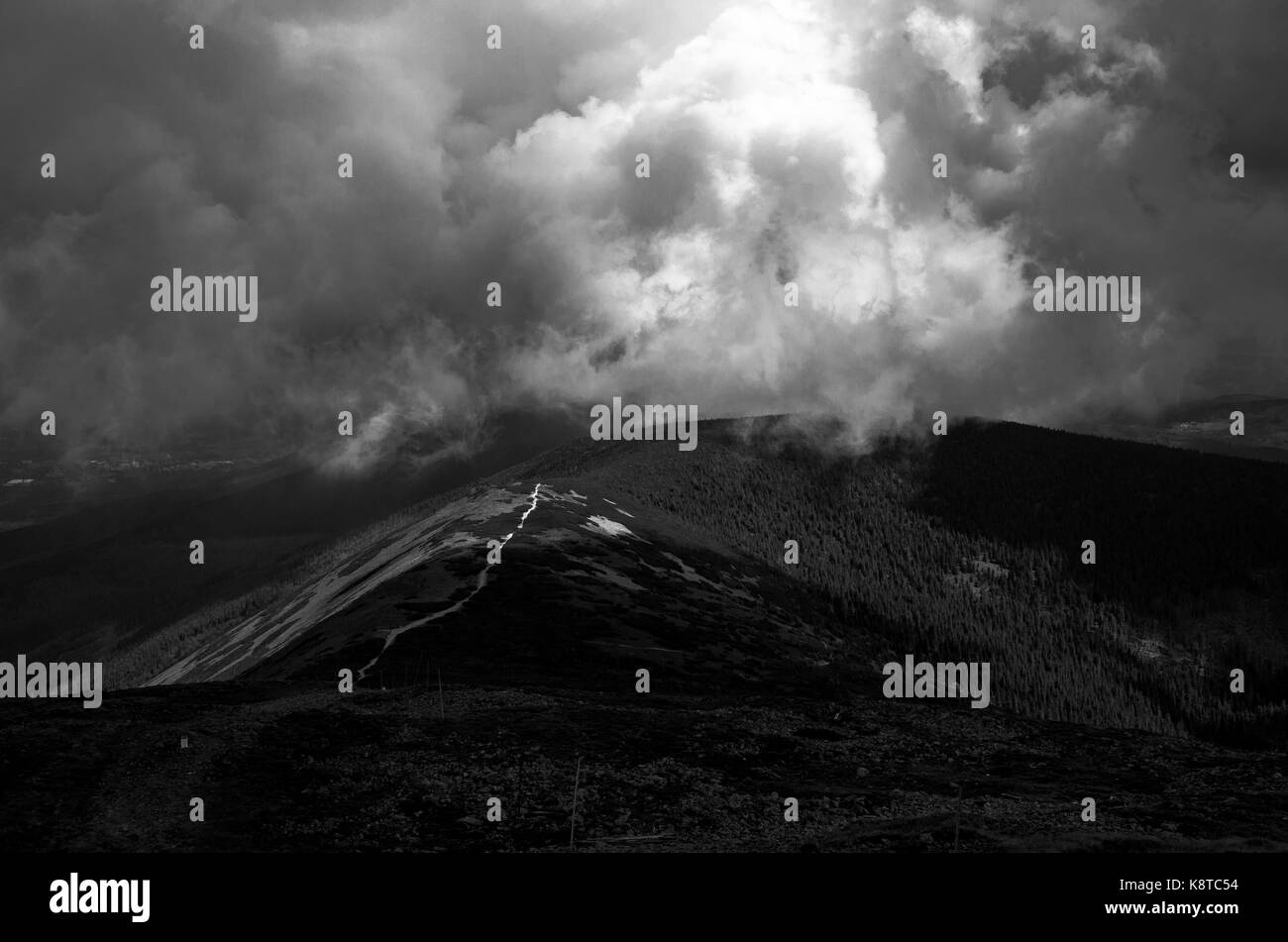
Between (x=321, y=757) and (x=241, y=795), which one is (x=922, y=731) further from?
(x=241, y=795)

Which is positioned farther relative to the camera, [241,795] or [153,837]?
[241,795]

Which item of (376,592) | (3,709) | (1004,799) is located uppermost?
(376,592)

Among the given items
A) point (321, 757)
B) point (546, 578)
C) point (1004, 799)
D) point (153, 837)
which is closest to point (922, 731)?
point (1004, 799)

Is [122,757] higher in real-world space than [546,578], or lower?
lower

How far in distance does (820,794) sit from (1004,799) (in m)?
11.6

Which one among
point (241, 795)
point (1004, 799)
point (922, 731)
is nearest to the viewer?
point (241, 795)

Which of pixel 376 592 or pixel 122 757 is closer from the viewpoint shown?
pixel 122 757

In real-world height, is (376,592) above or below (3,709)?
above

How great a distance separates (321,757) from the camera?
6494 cm

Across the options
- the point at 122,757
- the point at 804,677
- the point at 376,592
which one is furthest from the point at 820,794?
the point at 376,592

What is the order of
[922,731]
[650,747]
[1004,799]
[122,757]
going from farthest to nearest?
[922,731], [650,747], [1004,799], [122,757]
